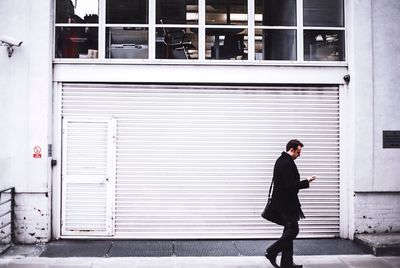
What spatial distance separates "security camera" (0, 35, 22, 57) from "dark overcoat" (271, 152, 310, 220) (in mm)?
5301

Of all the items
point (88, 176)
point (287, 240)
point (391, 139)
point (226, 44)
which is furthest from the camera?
point (226, 44)

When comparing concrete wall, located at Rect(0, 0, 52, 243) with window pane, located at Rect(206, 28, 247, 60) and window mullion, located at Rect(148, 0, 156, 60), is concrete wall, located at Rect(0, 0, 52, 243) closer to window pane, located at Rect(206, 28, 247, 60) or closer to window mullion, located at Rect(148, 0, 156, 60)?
window mullion, located at Rect(148, 0, 156, 60)

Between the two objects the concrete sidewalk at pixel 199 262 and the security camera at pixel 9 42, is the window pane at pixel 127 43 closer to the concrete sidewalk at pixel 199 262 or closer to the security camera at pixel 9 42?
the security camera at pixel 9 42

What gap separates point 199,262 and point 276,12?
17.2ft

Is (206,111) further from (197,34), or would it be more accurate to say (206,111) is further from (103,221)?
(103,221)

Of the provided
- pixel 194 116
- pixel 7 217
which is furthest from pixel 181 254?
pixel 7 217

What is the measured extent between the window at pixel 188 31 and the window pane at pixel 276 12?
0.07ft

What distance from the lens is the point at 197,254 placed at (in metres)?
9.02

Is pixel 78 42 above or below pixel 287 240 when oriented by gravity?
above

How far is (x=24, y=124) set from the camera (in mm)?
9508

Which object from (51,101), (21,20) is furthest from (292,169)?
(21,20)

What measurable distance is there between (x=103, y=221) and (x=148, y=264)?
1785 mm

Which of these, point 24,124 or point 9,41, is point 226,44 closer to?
point 9,41

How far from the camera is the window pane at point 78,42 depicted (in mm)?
10039
